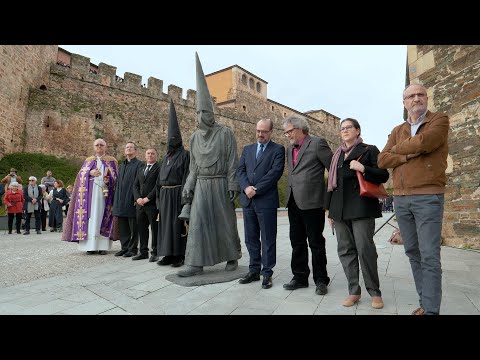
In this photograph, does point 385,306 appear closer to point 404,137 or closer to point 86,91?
point 404,137

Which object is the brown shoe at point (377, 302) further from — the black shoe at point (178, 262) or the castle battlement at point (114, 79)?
the castle battlement at point (114, 79)

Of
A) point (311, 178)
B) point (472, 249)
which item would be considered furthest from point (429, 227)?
point (472, 249)

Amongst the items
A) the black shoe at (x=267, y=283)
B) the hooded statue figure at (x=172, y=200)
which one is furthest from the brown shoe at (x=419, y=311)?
the hooded statue figure at (x=172, y=200)

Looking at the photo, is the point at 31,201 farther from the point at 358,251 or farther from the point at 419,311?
the point at 419,311

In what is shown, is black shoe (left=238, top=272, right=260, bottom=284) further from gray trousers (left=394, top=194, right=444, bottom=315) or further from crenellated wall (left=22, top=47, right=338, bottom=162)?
crenellated wall (left=22, top=47, right=338, bottom=162)

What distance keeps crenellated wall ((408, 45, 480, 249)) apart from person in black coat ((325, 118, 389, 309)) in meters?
4.18

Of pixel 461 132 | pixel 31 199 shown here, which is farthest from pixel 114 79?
pixel 461 132

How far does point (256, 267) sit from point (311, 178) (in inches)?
47.6

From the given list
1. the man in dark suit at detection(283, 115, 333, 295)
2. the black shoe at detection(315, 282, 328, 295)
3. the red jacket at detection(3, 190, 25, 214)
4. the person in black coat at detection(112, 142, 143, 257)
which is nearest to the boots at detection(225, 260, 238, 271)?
the man in dark suit at detection(283, 115, 333, 295)

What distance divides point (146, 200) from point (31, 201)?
6.58 meters

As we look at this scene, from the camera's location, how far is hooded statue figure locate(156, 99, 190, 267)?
462cm

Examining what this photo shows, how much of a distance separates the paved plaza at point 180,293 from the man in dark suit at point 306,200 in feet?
0.68

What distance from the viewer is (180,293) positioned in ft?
10.5

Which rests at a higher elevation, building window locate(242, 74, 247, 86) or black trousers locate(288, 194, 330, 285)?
building window locate(242, 74, 247, 86)
